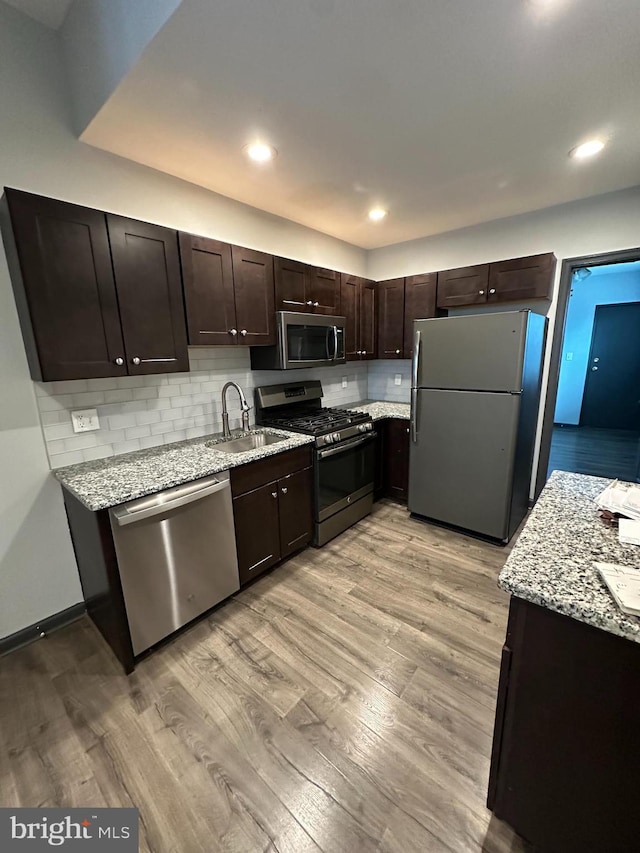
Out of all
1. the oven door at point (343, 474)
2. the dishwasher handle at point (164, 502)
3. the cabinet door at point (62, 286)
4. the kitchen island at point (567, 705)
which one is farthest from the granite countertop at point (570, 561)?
the cabinet door at point (62, 286)

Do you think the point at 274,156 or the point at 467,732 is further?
the point at 274,156

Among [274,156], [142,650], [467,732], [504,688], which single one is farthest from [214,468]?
[274,156]

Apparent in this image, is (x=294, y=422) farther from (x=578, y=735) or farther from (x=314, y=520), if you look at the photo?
(x=578, y=735)

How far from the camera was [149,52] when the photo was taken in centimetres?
128

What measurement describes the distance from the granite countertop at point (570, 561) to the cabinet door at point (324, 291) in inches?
89.7

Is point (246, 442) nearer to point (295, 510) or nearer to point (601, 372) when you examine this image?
point (295, 510)

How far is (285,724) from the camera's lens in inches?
56.9

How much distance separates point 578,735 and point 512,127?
2.51 meters

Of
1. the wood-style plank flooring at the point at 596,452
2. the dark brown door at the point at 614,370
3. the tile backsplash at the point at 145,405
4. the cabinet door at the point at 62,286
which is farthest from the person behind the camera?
the dark brown door at the point at 614,370

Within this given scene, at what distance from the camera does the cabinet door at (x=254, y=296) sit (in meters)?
2.29

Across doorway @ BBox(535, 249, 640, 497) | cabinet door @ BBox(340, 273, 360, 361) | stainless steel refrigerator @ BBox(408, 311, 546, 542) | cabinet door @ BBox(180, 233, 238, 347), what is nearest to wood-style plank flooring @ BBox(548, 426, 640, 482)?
doorway @ BBox(535, 249, 640, 497)

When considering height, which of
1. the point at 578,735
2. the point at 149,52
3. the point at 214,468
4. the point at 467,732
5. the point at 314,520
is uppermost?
the point at 149,52

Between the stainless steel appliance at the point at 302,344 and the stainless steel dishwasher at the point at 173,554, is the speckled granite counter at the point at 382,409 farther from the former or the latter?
the stainless steel dishwasher at the point at 173,554

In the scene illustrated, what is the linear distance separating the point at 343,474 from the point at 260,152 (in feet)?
7.27
